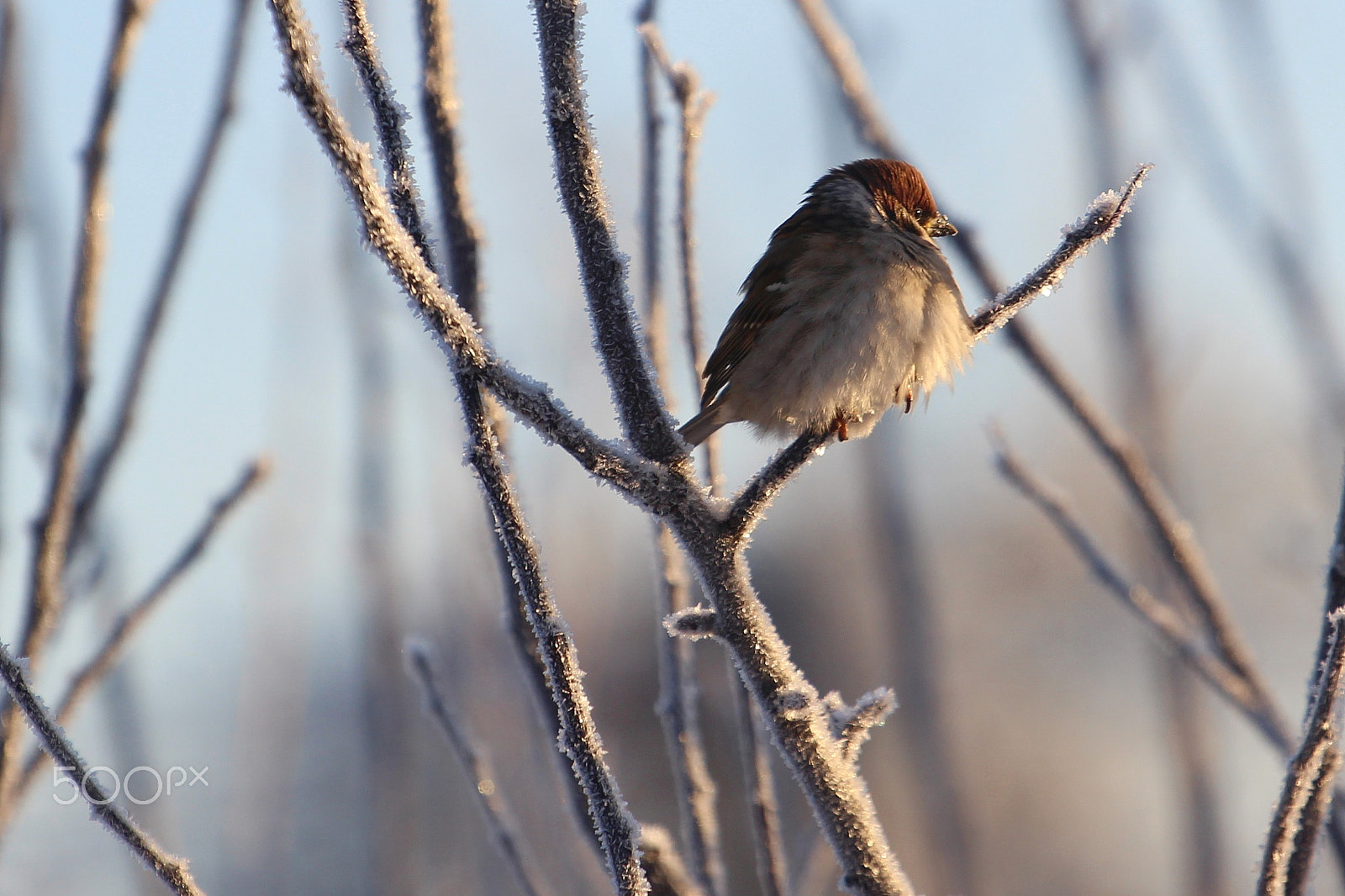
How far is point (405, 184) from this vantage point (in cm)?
125

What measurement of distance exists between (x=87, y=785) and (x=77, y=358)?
0.83 meters

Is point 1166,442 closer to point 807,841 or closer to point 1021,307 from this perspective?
point 807,841

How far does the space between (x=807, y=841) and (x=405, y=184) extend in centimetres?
184

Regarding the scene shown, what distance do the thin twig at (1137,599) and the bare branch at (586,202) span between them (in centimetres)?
108

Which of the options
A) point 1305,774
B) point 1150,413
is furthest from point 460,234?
point 1150,413

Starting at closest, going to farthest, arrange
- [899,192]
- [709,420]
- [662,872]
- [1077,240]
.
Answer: [1077,240] < [662,872] < [709,420] < [899,192]

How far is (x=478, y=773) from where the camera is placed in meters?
1.80

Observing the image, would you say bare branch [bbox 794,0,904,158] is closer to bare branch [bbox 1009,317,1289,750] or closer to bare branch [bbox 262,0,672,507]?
bare branch [bbox 1009,317,1289,750]

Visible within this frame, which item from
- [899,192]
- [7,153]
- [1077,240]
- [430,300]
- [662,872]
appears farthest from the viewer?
[899,192]

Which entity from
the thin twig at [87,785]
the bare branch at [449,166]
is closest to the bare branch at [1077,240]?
the bare branch at [449,166]

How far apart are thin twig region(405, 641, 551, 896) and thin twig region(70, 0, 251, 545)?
70cm

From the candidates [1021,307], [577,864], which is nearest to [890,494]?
[577,864]

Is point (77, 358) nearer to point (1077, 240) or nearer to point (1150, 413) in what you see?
point (1077, 240)

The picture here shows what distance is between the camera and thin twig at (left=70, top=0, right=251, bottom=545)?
205 cm
